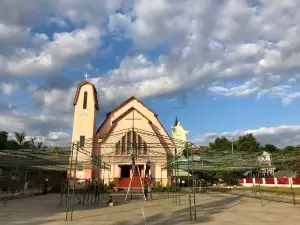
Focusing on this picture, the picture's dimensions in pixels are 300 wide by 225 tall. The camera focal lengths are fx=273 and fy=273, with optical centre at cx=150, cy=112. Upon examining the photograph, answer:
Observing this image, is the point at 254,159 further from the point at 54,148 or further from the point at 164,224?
the point at 54,148

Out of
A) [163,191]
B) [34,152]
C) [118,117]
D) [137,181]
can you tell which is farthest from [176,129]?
[34,152]

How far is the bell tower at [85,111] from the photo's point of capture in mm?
44156

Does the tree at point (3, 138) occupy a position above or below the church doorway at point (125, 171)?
above

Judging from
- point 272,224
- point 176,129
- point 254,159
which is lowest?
point 272,224

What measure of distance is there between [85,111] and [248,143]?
191 ft

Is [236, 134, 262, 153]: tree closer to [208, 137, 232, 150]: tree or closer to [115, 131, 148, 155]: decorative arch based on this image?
[208, 137, 232, 150]: tree

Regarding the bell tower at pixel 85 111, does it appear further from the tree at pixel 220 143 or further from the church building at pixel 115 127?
the tree at pixel 220 143

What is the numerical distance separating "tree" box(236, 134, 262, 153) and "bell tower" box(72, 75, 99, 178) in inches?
2132

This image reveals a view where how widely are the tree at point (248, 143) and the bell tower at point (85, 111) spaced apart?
178 ft

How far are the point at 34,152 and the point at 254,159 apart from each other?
59.1 ft

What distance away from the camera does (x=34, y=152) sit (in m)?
20.2

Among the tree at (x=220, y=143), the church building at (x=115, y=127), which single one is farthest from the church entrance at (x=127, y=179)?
the tree at (x=220, y=143)

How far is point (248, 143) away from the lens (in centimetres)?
8481

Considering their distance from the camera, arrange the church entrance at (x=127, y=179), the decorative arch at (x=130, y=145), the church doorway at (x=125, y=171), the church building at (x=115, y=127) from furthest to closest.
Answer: the church doorway at (x=125, y=171)
the church building at (x=115, y=127)
the church entrance at (x=127, y=179)
the decorative arch at (x=130, y=145)
